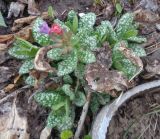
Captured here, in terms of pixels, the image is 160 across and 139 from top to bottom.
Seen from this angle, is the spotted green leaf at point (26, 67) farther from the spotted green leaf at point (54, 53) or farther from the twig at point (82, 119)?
the twig at point (82, 119)

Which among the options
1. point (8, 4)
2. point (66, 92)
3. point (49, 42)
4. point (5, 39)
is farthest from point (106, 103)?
point (8, 4)

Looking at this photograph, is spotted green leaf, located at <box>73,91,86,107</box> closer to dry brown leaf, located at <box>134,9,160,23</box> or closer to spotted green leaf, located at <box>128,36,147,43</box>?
spotted green leaf, located at <box>128,36,147,43</box>

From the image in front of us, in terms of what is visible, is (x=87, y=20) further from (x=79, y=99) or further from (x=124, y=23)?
(x=79, y=99)

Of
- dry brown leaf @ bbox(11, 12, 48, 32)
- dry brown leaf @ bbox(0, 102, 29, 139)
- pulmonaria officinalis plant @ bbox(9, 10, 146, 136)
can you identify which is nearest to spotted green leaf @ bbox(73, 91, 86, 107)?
pulmonaria officinalis plant @ bbox(9, 10, 146, 136)

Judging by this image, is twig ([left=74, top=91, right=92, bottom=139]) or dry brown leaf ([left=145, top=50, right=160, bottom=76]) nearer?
twig ([left=74, top=91, right=92, bottom=139])

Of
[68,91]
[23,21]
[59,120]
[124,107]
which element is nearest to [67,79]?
[68,91]
